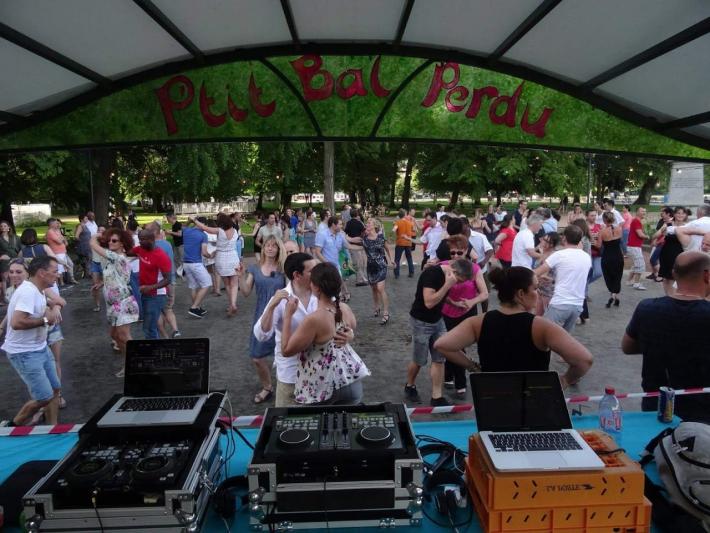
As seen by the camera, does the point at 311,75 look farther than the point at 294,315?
Yes

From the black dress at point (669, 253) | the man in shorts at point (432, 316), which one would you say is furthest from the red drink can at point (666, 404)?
the black dress at point (669, 253)

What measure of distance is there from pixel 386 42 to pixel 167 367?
10.5ft

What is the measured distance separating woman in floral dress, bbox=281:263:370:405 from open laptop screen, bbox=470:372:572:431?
1.21 metres

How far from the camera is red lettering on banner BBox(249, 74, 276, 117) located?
14.5ft

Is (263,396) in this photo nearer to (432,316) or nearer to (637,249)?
(432,316)

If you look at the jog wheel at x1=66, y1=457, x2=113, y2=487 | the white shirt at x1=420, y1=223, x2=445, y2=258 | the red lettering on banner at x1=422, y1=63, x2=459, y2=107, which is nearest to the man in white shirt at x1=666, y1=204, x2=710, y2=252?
the white shirt at x1=420, y1=223, x2=445, y2=258

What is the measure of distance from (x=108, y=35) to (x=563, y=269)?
5403 mm

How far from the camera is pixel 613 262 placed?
374 inches

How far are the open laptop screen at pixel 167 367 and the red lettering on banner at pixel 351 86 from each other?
2661mm

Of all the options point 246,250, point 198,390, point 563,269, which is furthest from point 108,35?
point 246,250

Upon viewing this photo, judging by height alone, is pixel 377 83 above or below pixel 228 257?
above

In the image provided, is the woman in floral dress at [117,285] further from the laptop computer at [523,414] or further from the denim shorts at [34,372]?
the laptop computer at [523,414]

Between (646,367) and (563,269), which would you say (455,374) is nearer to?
(563,269)

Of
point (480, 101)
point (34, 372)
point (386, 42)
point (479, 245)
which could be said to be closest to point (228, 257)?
point (479, 245)
